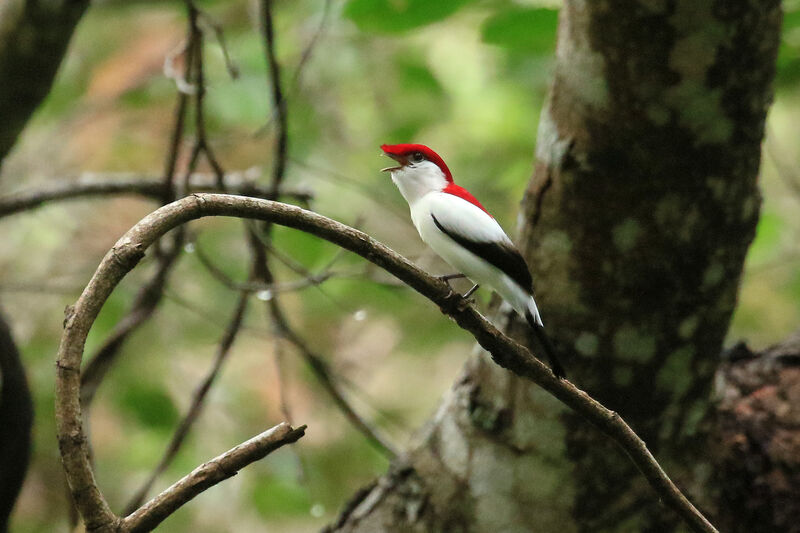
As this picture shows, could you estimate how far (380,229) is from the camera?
4684 millimetres

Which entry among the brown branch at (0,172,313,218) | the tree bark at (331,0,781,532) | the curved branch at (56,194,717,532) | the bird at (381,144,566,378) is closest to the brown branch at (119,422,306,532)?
the curved branch at (56,194,717,532)

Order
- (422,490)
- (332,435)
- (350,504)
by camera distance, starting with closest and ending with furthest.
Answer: (422,490) < (350,504) < (332,435)

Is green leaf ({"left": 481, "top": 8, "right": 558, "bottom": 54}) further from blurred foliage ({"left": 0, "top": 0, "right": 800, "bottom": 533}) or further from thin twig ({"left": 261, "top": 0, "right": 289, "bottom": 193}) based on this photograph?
blurred foliage ({"left": 0, "top": 0, "right": 800, "bottom": 533})

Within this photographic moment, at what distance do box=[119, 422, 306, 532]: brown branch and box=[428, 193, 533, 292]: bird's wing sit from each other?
0.75m

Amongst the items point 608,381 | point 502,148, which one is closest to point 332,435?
point 502,148

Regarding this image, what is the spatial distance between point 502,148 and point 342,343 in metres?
1.69

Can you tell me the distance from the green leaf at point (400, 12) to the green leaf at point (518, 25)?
0.39ft

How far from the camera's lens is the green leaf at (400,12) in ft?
7.34

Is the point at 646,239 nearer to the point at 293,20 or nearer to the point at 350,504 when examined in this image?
the point at 350,504

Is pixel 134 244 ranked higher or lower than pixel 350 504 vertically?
higher

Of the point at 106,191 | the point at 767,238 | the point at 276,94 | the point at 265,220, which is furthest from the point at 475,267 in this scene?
the point at 767,238

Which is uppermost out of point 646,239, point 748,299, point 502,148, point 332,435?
point 748,299

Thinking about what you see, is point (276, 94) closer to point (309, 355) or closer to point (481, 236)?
point (309, 355)

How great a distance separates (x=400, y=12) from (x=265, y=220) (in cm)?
118
